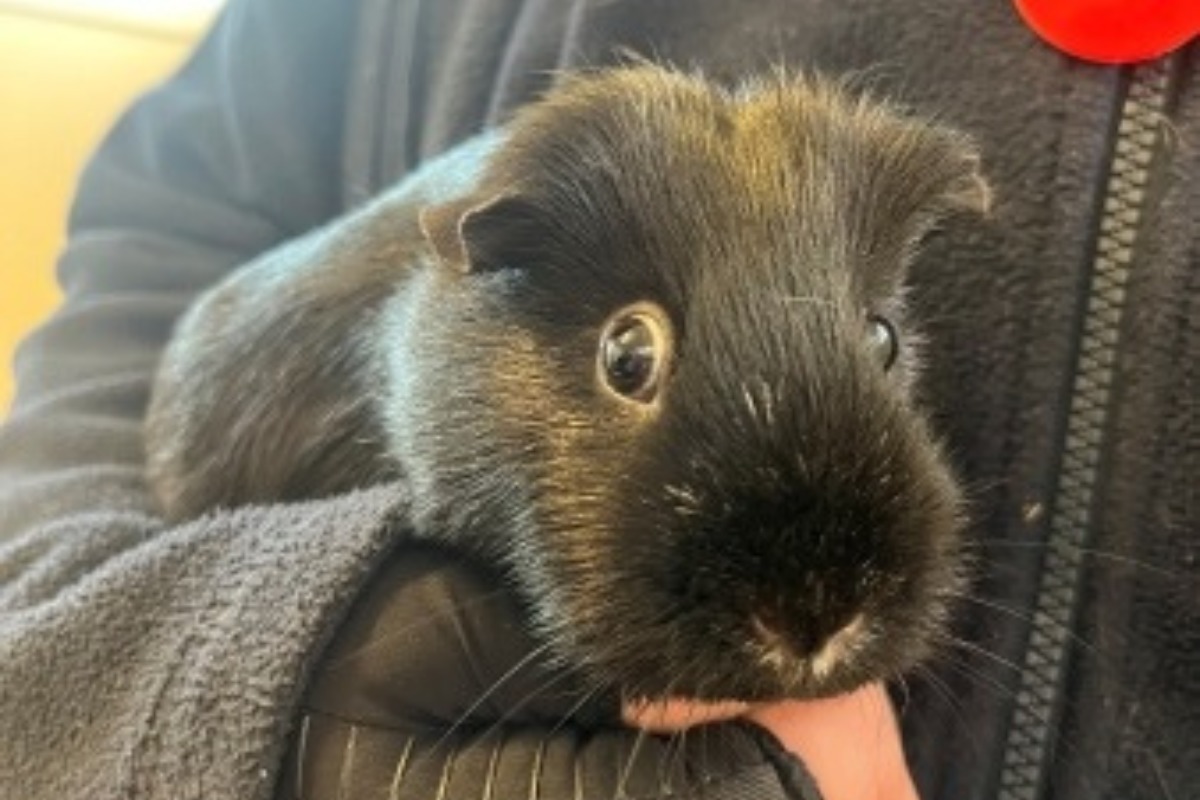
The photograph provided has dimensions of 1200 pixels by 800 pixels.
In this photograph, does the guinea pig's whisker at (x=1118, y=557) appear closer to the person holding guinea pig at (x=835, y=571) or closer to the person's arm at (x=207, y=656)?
the person holding guinea pig at (x=835, y=571)

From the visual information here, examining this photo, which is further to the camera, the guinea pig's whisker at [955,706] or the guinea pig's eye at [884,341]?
the guinea pig's whisker at [955,706]

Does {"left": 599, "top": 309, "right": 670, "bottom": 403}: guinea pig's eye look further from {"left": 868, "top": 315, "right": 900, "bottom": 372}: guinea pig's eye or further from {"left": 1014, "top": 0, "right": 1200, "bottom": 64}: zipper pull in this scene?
{"left": 1014, "top": 0, "right": 1200, "bottom": 64}: zipper pull

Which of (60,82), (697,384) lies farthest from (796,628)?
(60,82)

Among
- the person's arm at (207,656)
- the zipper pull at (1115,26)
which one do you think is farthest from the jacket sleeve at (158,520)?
the zipper pull at (1115,26)

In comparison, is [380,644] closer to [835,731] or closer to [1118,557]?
[835,731]

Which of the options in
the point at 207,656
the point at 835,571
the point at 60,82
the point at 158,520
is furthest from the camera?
the point at 60,82
